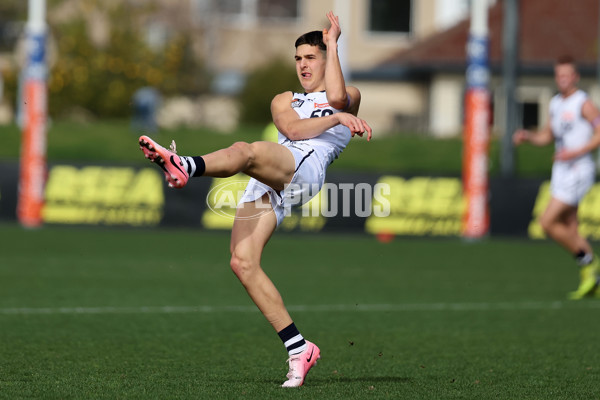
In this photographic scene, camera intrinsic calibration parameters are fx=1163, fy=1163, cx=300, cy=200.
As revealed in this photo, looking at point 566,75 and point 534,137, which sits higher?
point 566,75

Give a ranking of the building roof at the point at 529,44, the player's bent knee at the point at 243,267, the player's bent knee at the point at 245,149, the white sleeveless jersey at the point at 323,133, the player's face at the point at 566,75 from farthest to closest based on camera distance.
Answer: the building roof at the point at 529,44
the player's face at the point at 566,75
the white sleeveless jersey at the point at 323,133
the player's bent knee at the point at 243,267
the player's bent knee at the point at 245,149

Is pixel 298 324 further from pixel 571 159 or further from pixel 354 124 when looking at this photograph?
pixel 571 159

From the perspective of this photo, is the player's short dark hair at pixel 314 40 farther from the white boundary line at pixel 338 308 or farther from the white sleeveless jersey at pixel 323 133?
the white boundary line at pixel 338 308

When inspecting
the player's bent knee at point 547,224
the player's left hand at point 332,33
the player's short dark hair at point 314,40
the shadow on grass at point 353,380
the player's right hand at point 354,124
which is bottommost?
the player's bent knee at point 547,224

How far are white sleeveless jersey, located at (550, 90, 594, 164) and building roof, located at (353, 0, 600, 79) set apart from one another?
23.0 metres

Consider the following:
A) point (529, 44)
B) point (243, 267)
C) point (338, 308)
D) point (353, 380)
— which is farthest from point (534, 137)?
point (529, 44)

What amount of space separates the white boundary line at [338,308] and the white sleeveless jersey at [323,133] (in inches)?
152

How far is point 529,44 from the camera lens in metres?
37.0

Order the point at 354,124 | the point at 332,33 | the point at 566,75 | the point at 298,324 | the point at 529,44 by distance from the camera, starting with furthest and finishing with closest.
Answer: the point at 529,44, the point at 566,75, the point at 298,324, the point at 332,33, the point at 354,124

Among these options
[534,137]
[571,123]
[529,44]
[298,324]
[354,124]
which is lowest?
[298,324]

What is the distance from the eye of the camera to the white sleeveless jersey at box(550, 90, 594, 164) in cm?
1306

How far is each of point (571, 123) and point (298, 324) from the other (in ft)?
15.7

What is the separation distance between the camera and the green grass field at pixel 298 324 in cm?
700

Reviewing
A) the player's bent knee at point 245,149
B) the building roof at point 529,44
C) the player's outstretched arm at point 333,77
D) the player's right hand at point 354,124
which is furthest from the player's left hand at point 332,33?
the building roof at point 529,44
